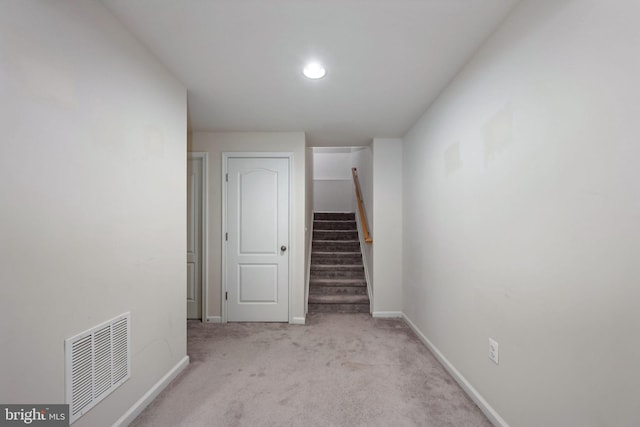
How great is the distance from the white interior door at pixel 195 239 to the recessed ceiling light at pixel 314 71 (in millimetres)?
2013

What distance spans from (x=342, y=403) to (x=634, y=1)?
2.35m

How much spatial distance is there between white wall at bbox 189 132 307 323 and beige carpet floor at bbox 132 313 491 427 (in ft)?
1.80

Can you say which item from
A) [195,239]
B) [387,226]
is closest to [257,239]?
[195,239]

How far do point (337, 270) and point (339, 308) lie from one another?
0.71 metres

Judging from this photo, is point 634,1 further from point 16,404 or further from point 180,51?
point 16,404

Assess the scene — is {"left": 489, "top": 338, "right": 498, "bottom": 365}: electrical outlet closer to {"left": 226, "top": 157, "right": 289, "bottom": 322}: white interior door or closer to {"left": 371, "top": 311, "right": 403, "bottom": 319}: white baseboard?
{"left": 371, "top": 311, "right": 403, "bottom": 319}: white baseboard

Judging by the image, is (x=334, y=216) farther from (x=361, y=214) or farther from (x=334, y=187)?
(x=361, y=214)

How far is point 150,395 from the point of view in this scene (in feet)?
6.08

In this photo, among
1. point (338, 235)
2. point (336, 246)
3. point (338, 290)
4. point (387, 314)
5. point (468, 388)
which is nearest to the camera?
point (468, 388)

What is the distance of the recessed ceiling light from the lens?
6.48 ft

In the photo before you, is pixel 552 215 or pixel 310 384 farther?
pixel 310 384

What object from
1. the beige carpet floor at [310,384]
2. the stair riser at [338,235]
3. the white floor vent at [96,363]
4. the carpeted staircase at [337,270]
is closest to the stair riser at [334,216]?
the carpeted staircase at [337,270]

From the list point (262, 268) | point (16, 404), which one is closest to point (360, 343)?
point (262, 268)

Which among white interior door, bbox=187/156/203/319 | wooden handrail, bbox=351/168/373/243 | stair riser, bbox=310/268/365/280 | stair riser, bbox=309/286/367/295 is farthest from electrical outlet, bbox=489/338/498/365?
white interior door, bbox=187/156/203/319
